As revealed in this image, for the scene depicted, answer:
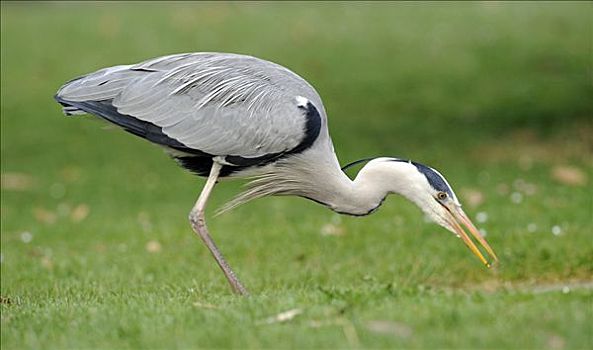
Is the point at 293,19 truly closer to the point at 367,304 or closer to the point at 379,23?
the point at 379,23

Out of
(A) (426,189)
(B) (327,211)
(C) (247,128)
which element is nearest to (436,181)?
(A) (426,189)

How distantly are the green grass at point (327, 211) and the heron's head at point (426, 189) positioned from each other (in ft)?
2.42

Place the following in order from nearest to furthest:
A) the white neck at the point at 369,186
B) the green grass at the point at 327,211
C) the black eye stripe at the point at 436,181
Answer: the green grass at the point at 327,211 < the black eye stripe at the point at 436,181 < the white neck at the point at 369,186

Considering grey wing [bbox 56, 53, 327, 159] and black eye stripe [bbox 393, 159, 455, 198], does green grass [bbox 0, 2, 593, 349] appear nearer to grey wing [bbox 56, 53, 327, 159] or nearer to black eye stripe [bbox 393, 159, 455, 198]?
black eye stripe [bbox 393, 159, 455, 198]

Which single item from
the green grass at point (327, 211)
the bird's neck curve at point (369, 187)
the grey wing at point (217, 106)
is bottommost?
the green grass at point (327, 211)

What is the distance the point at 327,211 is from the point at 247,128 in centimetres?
550

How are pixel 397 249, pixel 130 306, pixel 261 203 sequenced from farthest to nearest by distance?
pixel 261 203 → pixel 397 249 → pixel 130 306

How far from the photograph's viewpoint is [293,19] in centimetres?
2206

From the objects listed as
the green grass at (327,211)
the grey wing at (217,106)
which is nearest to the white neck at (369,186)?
the grey wing at (217,106)

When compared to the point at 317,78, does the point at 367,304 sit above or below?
above

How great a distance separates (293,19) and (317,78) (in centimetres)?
359

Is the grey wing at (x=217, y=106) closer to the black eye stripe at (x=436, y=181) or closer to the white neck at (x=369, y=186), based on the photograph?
the white neck at (x=369, y=186)

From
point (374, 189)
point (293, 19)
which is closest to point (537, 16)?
point (293, 19)

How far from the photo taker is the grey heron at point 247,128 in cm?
759
